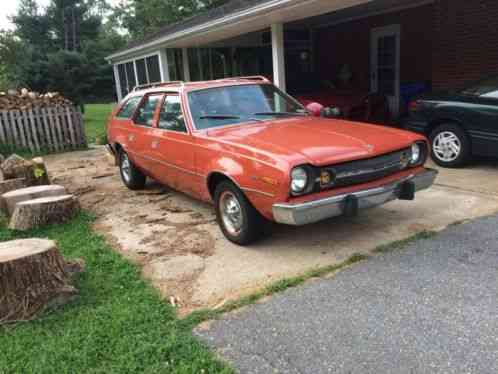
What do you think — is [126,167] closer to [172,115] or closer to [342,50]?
[172,115]

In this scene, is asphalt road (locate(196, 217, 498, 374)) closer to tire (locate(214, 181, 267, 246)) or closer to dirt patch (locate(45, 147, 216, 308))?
dirt patch (locate(45, 147, 216, 308))

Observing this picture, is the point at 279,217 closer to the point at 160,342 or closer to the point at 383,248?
the point at 383,248

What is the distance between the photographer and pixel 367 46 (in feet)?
40.2

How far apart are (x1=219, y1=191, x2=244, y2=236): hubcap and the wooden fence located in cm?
877

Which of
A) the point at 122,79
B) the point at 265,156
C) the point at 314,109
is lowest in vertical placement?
the point at 265,156

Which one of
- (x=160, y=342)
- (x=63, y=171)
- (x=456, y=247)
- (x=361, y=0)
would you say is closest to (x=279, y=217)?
(x=160, y=342)

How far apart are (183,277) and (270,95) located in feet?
8.50

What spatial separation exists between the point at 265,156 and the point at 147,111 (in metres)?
2.78

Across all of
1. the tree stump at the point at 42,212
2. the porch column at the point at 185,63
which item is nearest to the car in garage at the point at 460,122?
the tree stump at the point at 42,212

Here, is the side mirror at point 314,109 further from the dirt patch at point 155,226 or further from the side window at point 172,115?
the dirt patch at point 155,226

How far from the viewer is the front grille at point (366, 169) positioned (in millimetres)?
3702

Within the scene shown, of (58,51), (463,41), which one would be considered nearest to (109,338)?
(463,41)

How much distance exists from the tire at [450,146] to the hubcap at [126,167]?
4.83m

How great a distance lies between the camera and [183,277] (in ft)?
12.3
